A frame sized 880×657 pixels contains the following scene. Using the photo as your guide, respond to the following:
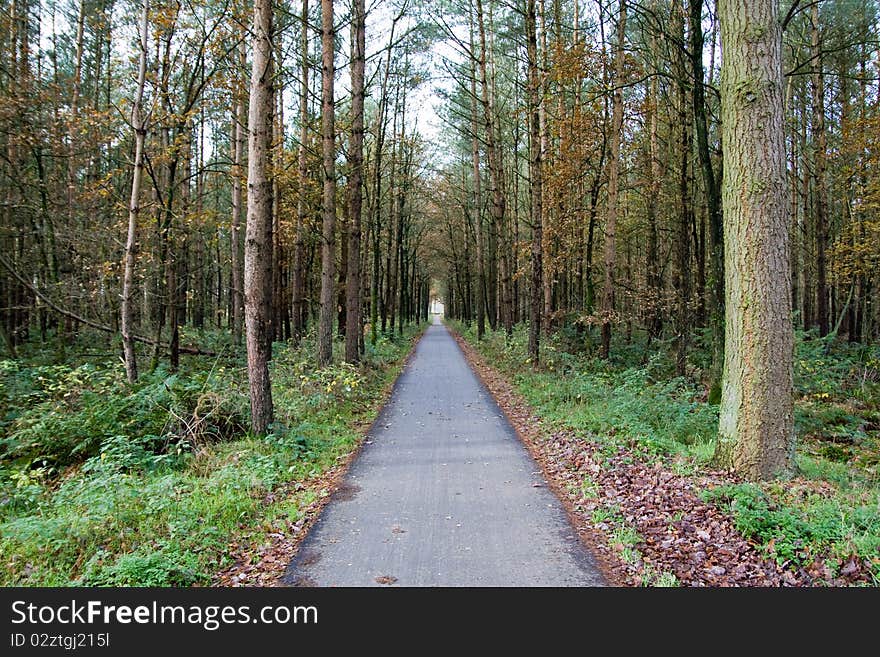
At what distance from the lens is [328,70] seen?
1183cm

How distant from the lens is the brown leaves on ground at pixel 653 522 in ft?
13.2

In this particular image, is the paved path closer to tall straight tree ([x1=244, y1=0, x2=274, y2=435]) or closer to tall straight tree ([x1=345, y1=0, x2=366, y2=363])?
tall straight tree ([x1=244, y1=0, x2=274, y2=435])

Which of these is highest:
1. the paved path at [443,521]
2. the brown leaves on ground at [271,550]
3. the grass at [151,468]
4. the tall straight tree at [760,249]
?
the tall straight tree at [760,249]

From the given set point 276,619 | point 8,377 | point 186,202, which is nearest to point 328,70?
point 186,202

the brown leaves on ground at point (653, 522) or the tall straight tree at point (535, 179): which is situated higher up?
the tall straight tree at point (535, 179)

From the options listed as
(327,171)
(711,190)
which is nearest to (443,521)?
(711,190)

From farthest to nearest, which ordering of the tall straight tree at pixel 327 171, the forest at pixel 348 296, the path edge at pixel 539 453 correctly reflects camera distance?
the tall straight tree at pixel 327 171
the forest at pixel 348 296
the path edge at pixel 539 453

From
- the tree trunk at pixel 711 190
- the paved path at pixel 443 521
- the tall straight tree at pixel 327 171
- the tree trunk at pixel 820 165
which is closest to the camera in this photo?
the paved path at pixel 443 521

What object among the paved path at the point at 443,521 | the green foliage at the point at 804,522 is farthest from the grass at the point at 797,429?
the paved path at the point at 443,521

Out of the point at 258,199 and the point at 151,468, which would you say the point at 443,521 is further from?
the point at 258,199

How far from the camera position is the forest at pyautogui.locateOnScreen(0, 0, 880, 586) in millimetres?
4992

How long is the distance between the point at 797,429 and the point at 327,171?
1132 cm

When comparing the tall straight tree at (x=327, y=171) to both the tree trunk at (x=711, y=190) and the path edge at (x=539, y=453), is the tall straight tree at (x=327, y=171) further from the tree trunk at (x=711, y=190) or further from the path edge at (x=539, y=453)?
the tree trunk at (x=711, y=190)

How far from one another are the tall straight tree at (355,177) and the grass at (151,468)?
2.21 metres
